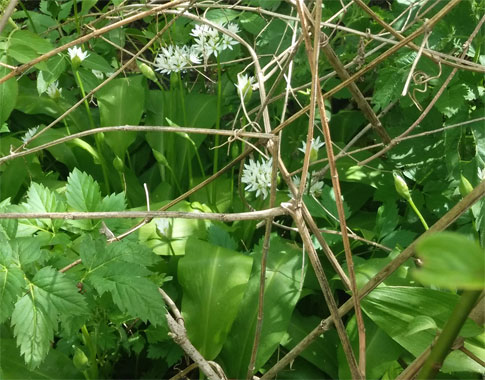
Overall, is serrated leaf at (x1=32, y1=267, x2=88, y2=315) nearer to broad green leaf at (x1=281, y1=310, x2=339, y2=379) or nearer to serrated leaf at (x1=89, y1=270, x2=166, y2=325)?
serrated leaf at (x1=89, y1=270, x2=166, y2=325)

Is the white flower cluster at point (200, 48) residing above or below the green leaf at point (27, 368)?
above

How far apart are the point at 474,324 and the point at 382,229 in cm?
53

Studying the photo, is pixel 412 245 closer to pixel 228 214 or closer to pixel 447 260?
pixel 228 214

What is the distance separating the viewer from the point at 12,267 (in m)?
0.91

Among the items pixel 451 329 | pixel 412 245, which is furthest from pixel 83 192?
pixel 451 329

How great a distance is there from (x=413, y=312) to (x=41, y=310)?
604mm

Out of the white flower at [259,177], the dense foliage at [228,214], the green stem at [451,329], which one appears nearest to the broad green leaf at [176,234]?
the dense foliage at [228,214]

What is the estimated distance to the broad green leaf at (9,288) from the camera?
87cm

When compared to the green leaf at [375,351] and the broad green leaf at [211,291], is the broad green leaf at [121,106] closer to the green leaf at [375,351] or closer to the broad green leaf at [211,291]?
the broad green leaf at [211,291]

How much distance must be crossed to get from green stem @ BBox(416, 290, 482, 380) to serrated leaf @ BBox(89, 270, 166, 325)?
0.52 meters

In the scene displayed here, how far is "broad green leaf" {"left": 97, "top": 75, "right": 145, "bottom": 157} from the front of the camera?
1.66 metres

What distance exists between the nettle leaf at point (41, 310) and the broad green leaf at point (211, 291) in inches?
15.0

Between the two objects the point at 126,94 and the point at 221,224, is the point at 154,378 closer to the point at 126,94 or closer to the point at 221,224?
the point at 221,224

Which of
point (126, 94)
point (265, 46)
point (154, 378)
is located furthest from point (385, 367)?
point (126, 94)
